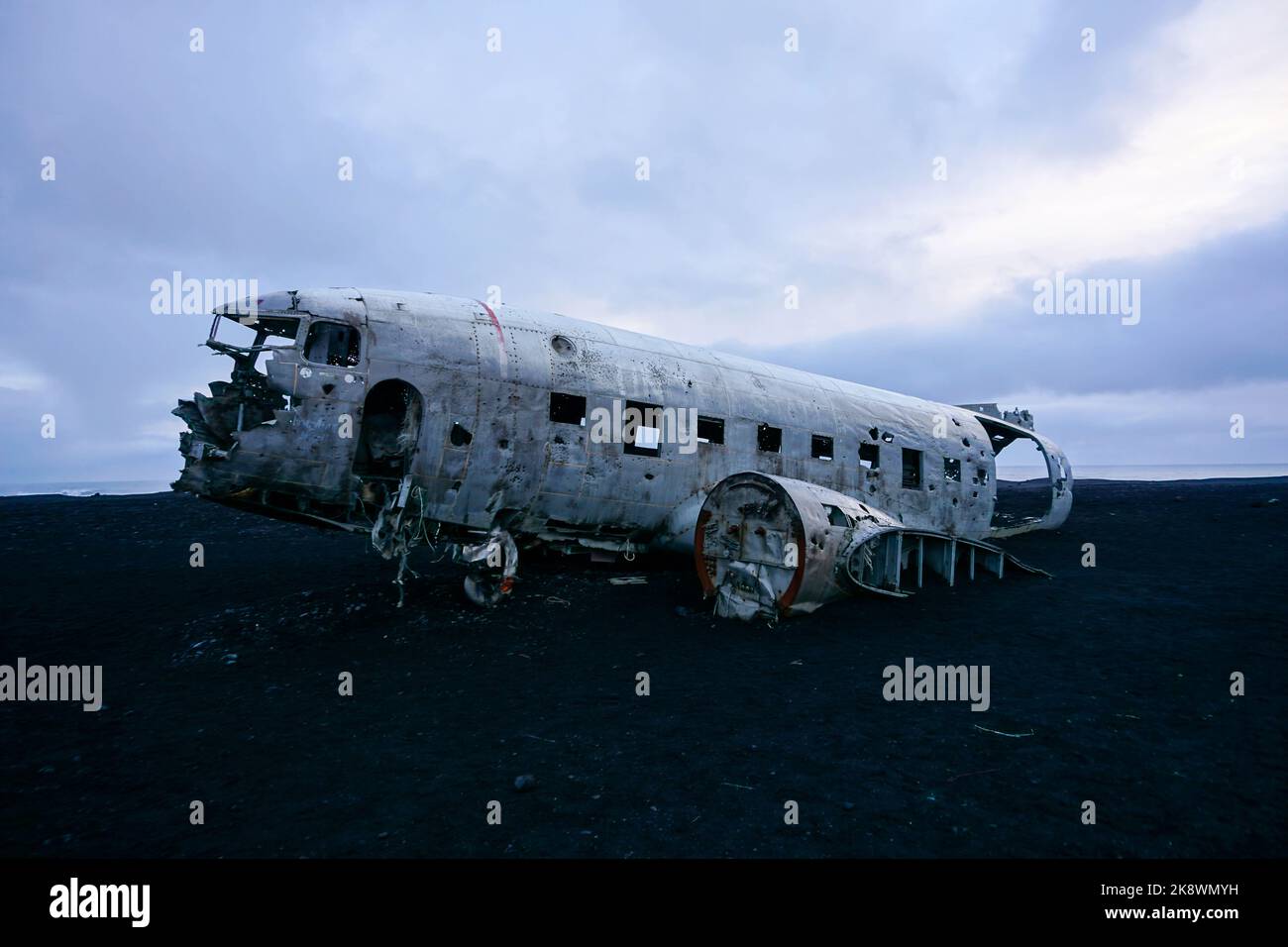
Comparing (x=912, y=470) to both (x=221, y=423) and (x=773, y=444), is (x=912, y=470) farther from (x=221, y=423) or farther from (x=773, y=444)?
(x=221, y=423)

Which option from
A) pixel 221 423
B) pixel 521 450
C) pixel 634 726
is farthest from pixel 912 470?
pixel 221 423

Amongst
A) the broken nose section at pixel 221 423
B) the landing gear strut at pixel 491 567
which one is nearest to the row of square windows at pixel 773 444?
the landing gear strut at pixel 491 567

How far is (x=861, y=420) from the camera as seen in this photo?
1559cm

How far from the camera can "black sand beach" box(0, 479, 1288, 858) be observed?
470 cm

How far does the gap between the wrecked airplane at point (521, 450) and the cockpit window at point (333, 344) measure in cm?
3

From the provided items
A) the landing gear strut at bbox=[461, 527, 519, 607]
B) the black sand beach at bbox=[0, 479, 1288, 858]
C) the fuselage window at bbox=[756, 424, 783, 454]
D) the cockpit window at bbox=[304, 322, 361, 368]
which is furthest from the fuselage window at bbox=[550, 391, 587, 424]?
the fuselage window at bbox=[756, 424, 783, 454]

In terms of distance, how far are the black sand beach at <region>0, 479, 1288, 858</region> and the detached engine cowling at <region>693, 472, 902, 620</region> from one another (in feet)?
2.06

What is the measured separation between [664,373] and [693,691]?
24.0ft

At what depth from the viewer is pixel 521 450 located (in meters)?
10.8

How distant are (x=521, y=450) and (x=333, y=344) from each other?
377 centimetres

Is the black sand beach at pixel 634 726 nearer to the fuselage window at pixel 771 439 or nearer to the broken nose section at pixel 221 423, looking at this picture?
the broken nose section at pixel 221 423

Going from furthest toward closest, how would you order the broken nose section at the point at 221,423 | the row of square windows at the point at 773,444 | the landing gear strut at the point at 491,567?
the row of square windows at the point at 773,444, the landing gear strut at the point at 491,567, the broken nose section at the point at 221,423

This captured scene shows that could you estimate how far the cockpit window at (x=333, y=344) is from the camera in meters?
9.63
